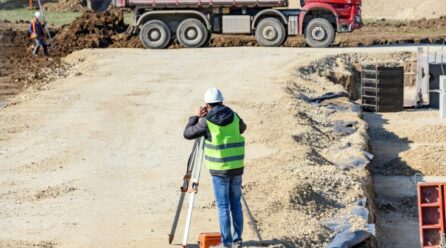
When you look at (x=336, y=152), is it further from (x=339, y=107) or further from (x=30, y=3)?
(x=30, y=3)

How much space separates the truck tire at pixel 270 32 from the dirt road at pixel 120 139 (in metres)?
1.28

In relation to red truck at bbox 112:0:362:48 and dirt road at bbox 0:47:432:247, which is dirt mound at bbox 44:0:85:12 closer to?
red truck at bbox 112:0:362:48

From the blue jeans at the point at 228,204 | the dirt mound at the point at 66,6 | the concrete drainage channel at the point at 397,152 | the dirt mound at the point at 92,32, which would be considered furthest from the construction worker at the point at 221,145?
the dirt mound at the point at 66,6

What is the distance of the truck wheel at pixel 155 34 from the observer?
33.5m

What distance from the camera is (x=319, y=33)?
110ft

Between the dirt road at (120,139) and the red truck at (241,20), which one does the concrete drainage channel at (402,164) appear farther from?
the red truck at (241,20)

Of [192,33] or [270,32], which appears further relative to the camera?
[192,33]

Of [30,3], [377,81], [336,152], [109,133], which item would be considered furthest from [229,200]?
[30,3]

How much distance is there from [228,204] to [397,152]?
12.0 m

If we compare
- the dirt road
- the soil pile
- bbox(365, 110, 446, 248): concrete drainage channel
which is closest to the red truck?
the dirt road

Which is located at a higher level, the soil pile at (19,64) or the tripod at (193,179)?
the tripod at (193,179)

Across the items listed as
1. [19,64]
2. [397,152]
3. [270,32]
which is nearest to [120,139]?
[397,152]

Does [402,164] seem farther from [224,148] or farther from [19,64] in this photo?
[19,64]

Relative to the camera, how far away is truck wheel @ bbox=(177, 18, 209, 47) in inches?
1315
